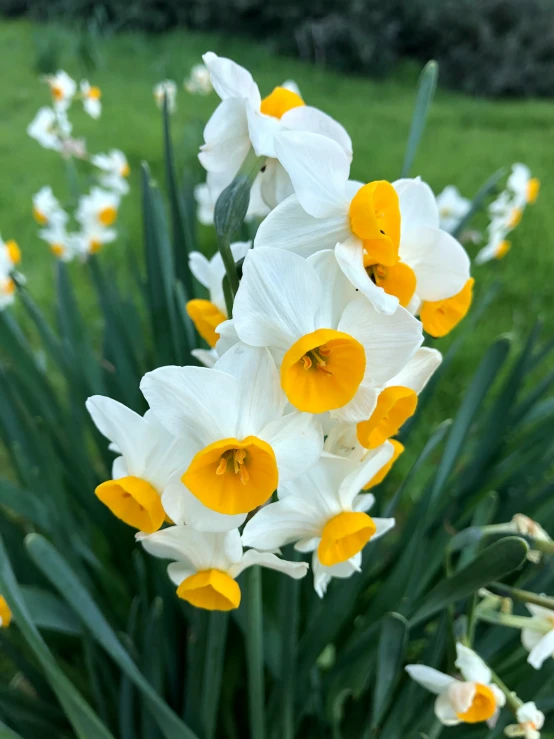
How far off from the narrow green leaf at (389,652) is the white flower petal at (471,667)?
6 centimetres

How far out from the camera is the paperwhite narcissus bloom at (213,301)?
21.5 inches

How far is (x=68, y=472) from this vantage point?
0.95 metres

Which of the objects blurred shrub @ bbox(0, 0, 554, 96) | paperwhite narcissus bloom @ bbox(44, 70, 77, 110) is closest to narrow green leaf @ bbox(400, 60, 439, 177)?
paperwhite narcissus bloom @ bbox(44, 70, 77, 110)

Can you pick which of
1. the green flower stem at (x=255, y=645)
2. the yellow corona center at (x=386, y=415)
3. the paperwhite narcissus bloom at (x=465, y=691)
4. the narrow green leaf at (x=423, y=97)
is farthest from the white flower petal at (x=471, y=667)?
the narrow green leaf at (x=423, y=97)

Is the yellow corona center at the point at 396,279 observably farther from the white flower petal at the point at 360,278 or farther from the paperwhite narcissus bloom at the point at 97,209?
the paperwhite narcissus bloom at the point at 97,209

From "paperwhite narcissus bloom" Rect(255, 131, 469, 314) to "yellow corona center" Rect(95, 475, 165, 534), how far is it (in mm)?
195

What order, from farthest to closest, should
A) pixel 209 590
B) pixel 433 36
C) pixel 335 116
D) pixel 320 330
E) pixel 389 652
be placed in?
pixel 433 36
pixel 335 116
pixel 389 652
pixel 209 590
pixel 320 330

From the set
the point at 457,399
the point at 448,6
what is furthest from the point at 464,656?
the point at 448,6

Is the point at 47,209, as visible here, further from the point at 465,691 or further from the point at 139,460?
the point at 465,691

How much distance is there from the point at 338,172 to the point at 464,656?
1.58ft

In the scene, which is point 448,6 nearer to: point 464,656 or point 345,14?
point 345,14

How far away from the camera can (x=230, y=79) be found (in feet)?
1.58

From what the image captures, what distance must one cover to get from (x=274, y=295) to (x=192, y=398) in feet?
0.28

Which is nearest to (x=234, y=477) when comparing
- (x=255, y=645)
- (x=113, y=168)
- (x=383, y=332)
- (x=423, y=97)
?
(x=383, y=332)
